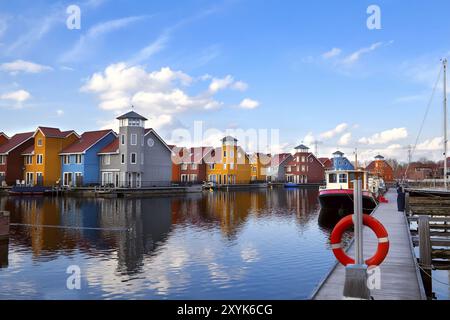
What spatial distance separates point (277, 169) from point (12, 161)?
7203 centimetres

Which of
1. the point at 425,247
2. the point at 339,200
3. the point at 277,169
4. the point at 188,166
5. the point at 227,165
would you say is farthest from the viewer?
the point at 277,169

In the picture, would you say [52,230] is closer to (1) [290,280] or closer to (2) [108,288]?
(2) [108,288]

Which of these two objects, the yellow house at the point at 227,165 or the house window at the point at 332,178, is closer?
the house window at the point at 332,178

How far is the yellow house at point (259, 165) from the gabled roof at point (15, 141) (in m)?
58.0

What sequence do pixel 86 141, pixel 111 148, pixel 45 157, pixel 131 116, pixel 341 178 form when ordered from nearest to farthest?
pixel 341 178 < pixel 131 116 < pixel 111 148 < pixel 45 157 < pixel 86 141

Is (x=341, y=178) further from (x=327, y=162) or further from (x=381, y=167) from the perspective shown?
(x=381, y=167)

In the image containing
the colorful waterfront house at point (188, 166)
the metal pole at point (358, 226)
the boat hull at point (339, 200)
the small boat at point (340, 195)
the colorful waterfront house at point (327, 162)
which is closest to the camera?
the metal pole at point (358, 226)

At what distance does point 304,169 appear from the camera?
398ft

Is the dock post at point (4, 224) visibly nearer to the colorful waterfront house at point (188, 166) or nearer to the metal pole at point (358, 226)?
the metal pole at point (358, 226)

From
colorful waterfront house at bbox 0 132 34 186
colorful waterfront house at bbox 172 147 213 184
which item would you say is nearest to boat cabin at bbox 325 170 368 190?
colorful waterfront house at bbox 0 132 34 186

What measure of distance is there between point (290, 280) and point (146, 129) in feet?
200

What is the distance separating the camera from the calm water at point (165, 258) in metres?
14.1

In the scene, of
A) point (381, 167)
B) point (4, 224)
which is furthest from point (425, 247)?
point (381, 167)

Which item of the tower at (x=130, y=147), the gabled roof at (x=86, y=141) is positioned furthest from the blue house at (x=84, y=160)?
the tower at (x=130, y=147)
